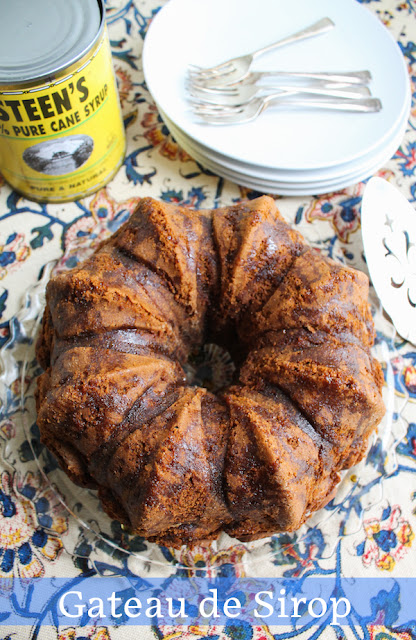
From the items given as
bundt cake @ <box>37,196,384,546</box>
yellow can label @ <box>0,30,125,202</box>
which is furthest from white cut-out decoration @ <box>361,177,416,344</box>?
yellow can label @ <box>0,30,125,202</box>

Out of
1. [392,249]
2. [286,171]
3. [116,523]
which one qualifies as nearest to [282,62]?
[286,171]

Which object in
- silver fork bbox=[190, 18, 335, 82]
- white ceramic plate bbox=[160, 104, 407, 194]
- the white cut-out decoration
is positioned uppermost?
silver fork bbox=[190, 18, 335, 82]

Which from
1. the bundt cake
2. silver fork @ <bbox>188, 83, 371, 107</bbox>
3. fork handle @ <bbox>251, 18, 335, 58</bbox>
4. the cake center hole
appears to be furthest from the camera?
fork handle @ <bbox>251, 18, 335, 58</bbox>

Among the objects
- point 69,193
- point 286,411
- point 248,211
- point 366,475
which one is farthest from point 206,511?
point 69,193

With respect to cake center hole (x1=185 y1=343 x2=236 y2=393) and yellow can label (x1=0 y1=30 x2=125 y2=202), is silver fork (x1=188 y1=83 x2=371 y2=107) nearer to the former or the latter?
yellow can label (x1=0 y1=30 x2=125 y2=202)

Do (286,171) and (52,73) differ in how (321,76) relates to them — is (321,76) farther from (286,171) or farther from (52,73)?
(52,73)

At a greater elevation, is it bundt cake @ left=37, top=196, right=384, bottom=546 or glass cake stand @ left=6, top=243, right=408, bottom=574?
bundt cake @ left=37, top=196, right=384, bottom=546

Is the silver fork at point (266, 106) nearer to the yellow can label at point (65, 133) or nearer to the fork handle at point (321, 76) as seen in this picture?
the fork handle at point (321, 76)
